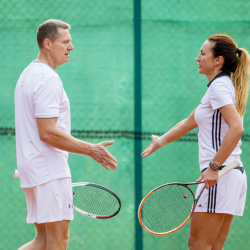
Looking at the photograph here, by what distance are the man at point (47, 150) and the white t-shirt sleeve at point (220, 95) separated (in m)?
0.71

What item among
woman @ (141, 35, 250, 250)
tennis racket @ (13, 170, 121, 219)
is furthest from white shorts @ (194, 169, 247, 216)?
tennis racket @ (13, 170, 121, 219)

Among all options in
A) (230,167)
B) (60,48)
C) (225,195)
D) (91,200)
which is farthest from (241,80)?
(91,200)

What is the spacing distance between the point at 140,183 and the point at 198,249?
1.50m

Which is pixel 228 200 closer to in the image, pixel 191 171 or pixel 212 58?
pixel 212 58

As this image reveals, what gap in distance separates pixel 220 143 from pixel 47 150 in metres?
1.06

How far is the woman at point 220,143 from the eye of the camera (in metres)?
3.38

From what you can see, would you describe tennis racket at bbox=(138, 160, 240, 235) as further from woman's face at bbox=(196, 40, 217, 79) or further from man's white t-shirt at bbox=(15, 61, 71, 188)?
man's white t-shirt at bbox=(15, 61, 71, 188)

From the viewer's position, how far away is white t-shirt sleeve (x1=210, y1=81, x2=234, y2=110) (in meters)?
3.39

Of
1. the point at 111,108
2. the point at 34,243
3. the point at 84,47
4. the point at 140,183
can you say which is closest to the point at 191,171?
the point at 140,183

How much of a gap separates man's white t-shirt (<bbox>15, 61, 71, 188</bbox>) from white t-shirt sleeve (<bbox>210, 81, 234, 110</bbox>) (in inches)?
35.9

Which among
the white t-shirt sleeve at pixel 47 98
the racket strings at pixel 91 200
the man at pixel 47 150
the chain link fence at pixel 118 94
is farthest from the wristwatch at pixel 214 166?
the chain link fence at pixel 118 94

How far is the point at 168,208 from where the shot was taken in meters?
4.19

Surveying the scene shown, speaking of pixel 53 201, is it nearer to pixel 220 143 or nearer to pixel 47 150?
pixel 47 150

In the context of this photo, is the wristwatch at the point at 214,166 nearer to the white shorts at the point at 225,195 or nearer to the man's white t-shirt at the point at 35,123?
the white shorts at the point at 225,195
